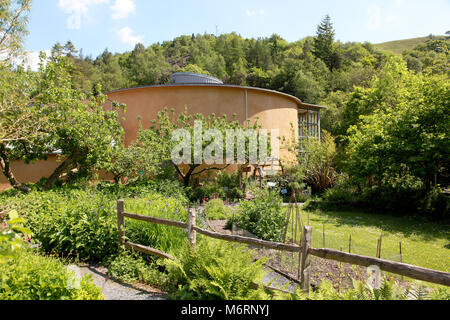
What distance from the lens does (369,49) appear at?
2960 inches

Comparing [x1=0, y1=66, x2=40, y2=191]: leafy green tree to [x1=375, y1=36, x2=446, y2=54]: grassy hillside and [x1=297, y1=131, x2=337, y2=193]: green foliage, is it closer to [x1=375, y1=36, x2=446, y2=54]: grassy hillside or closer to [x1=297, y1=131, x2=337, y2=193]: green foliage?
[x1=297, y1=131, x2=337, y2=193]: green foliage

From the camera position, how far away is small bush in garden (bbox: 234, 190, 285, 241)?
6.91m

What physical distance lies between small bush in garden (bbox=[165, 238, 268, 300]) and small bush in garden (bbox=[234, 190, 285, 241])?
2.47m

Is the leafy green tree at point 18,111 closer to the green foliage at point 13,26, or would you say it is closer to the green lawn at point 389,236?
the green foliage at point 13,26

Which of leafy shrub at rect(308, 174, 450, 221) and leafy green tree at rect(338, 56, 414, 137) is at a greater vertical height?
leafy green tree at rect(338, 56, 414, 137)

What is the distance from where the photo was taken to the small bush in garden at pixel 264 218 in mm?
6912

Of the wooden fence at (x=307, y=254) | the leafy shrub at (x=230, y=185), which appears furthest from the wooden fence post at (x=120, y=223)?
the leafy shrub at (x=230, y=185)

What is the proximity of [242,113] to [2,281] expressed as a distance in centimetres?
1550

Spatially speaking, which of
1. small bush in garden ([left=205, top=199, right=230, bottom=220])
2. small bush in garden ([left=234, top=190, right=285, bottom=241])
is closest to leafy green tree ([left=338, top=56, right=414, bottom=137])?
small bush in garden ([left=205, top=199, right=230, bottom=220])

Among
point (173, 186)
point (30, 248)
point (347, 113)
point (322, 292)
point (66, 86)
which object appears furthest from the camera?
point (347, 113)

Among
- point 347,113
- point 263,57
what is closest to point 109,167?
point 347,113

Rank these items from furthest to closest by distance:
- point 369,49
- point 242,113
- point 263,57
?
point 369,49, point 263,57, point 242,113

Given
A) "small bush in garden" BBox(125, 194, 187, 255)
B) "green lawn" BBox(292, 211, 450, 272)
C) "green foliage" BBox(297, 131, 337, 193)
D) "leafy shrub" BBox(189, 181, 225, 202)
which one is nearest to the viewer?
"small bush in garden" BBox(125, 194, 187, 255)
